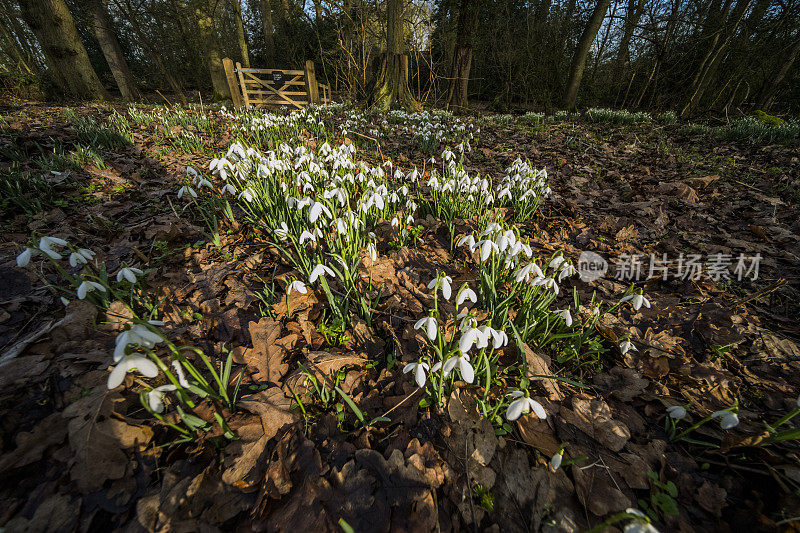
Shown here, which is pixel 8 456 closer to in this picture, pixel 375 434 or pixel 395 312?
pixel 375 434

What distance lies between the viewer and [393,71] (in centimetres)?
856

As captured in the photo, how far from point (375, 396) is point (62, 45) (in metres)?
14.0

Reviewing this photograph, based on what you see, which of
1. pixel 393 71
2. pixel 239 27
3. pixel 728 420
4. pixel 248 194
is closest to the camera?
pixel 728 420

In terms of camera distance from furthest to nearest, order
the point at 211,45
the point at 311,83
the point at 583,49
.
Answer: the point at 211,45, the point at 311,83, the point at 583,49

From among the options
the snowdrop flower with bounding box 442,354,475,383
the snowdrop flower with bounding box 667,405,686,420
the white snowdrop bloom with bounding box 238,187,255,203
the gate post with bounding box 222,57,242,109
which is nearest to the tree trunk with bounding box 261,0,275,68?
the gate post with bounding box 222,57,242,109

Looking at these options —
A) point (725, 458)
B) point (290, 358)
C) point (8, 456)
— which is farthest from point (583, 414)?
point (8, 456)

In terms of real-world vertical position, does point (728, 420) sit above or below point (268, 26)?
below

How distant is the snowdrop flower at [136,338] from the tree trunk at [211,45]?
1284 cm

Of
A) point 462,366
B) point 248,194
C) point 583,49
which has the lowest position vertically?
point 462,366

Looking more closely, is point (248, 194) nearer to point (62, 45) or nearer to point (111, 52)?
point (62, 45)

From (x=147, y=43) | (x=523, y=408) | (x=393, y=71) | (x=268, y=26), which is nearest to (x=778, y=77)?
(x=393, y=71)

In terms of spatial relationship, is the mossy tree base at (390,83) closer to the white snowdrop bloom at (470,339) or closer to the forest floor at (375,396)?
the forest floor at (375,396)

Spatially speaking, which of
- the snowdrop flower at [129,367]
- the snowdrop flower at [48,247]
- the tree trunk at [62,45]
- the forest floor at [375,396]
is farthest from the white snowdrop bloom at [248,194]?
the tree trunk at [62,45]

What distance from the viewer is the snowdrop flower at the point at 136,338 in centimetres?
98
